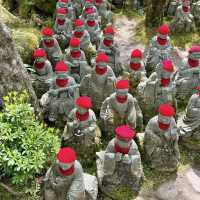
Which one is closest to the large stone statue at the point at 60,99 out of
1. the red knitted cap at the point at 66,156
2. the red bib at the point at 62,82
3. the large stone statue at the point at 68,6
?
the red bib at the point at 62,82

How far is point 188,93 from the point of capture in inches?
423

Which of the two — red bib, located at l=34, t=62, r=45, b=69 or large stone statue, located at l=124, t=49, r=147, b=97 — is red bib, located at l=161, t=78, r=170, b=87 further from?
red bib, located at l=34, t=62, r=45, b=69

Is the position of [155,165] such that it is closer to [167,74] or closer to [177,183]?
[177,183]

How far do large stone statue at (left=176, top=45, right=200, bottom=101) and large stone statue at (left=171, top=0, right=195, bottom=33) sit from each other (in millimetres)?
4657

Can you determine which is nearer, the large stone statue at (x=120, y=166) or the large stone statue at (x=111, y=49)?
the large stone statue at (x=120, y=166)

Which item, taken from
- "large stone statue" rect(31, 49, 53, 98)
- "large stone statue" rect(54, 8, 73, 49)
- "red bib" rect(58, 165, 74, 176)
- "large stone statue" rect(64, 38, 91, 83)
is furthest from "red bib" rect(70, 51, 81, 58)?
"red bib" rect(58, 165, 74, 176)

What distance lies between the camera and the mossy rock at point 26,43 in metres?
11.1

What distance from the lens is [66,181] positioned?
7.06 meters

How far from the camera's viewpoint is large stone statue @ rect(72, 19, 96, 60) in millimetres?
11828

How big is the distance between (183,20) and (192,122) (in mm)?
6589

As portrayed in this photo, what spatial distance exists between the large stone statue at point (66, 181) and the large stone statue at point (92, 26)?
648 cm

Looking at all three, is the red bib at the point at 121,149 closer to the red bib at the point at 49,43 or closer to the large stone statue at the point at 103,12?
the red bib at the point at 49,43

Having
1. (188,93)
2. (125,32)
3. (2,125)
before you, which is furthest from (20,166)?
(125,32)

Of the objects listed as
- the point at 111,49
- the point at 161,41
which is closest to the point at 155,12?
the point at 161,41
